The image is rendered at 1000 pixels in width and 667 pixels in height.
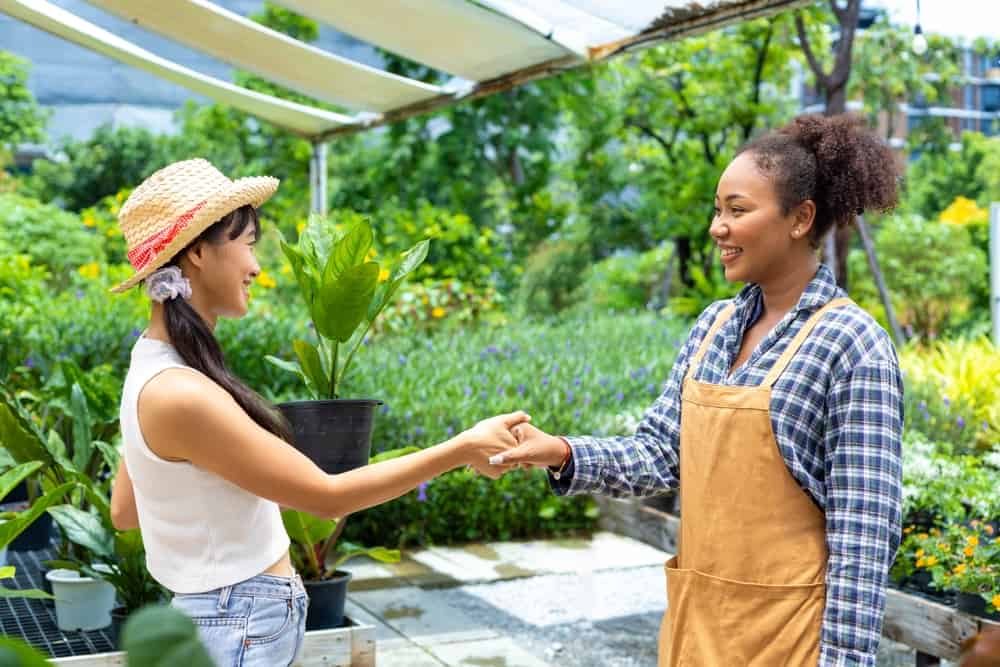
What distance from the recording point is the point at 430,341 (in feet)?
27.6

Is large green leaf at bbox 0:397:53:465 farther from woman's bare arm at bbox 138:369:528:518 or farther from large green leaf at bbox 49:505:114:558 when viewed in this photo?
woman's bare arm at bbox 138:369:528:518

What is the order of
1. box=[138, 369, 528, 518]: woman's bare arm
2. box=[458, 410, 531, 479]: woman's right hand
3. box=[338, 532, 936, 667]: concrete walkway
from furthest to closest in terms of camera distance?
box=[338, 532, 936, 667]: concrete walkway → box=[458, 410, 531, 479]: woman's right hand → box=[138, 369, 528, 518]: woman's bare arm

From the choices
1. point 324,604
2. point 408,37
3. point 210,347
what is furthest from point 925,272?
point 210,347

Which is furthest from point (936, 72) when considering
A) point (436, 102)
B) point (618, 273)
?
point (436, 102)

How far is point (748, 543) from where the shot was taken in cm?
208

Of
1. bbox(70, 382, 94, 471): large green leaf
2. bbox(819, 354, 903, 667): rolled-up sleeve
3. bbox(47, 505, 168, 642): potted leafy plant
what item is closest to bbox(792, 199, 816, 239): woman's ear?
bbox(819, 354, 903, 667): rolled-up sleeve

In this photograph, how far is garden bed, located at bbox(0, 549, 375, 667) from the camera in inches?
138

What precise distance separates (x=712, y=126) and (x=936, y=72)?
3.65 meters

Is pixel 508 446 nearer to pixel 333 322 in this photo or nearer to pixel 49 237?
pixel 333 322

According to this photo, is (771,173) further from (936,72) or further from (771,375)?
(936,72)

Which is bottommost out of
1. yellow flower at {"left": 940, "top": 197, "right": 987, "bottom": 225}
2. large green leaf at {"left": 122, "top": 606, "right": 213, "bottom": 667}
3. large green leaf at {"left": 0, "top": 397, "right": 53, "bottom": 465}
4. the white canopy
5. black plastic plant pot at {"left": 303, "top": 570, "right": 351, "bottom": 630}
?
black plastic plant pot at {"left": 303, "top": 570, "right": 351, "bottom": 630}

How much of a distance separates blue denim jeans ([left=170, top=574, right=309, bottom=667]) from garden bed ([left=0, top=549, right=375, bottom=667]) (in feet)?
5.29

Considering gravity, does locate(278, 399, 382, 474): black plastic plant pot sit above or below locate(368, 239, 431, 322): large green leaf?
below

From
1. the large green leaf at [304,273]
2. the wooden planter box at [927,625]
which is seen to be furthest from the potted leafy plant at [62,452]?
the wooden planter box at [927,625]
